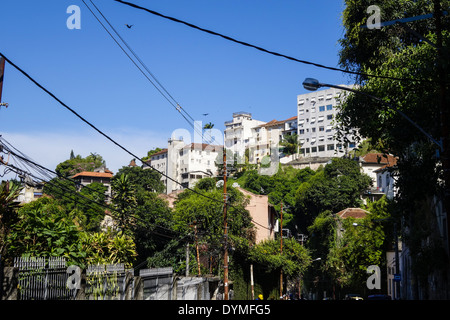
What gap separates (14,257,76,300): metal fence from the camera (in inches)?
722

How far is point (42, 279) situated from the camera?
19.2 metres

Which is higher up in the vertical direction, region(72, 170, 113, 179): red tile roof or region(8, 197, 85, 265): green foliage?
region(72, 170, 113, 179): red tile roof

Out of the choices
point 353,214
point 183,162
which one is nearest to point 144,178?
point 183,162

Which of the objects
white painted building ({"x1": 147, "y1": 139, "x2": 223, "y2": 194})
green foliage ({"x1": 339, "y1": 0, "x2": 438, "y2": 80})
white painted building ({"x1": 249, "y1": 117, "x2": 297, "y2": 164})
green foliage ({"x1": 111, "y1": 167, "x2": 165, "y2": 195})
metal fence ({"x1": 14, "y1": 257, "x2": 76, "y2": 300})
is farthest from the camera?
white painted building ({"x1": 249, "y1": 117, "x2": 297, "y2": 164})

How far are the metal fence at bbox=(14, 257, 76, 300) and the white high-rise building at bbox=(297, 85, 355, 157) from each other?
137672 mm

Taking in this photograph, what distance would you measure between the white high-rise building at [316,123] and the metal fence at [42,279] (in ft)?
452

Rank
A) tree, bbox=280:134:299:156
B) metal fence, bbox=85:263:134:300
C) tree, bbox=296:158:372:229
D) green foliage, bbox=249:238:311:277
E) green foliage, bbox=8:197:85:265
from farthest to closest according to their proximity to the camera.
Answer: tree, bbox=280:134:299:156 < tree, bbox=296:158:372:229 < green foliage, bbox=249:238:311:277 < metal fence, bbox=85:263:134:300 < green foliage, bbox=8:197:85:265

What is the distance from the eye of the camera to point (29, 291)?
18.5 m

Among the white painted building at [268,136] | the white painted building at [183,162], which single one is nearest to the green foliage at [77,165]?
the white painted building at [183,162]

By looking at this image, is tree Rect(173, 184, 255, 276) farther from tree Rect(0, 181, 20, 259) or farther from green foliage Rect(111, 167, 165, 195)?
green foliage Rect(111, 167, 165, 195)

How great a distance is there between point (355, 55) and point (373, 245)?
96.4 feet

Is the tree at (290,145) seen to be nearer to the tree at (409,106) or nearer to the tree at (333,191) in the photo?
the tree at (333,191)

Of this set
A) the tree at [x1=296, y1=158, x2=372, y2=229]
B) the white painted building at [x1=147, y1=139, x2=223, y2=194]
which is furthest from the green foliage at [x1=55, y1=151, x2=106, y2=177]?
the tree at [x1=296, y1=158, x2=372, y2=229]
